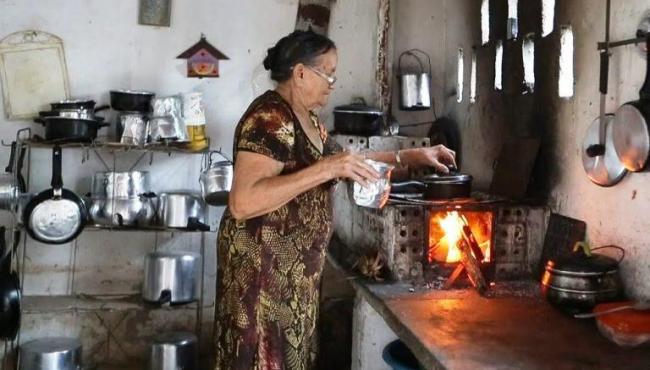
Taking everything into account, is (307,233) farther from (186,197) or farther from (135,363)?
(135,363)

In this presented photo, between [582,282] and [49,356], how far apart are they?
2600 millimetres

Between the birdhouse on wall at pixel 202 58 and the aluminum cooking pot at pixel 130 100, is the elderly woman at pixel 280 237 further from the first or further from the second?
the birdhouse on wall at pixel 202 58

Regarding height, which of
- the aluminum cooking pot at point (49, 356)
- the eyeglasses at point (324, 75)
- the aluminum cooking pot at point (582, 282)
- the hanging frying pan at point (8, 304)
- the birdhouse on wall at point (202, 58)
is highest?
the birdhouse on wall at point (202, 58)

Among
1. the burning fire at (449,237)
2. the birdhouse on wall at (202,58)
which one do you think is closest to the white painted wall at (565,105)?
the burning fire at (449,237)

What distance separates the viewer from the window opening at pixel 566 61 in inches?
103

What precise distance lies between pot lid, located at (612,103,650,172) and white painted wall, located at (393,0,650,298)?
0.08 m

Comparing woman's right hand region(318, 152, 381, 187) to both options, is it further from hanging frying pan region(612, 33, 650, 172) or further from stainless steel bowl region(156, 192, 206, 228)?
stainless steel bowl region(156, 192, 206, 228)

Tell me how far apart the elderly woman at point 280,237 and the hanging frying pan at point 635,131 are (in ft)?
3.03

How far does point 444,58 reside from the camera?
4000 mm

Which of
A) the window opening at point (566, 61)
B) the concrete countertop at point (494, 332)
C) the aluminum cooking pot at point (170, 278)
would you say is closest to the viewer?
the concrete countertop at point (494, 332)

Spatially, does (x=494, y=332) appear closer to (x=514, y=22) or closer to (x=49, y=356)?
(x=514, y=22)

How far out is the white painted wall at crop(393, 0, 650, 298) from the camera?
2201mm

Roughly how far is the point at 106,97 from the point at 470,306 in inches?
98.1

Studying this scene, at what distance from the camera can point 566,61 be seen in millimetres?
2639
